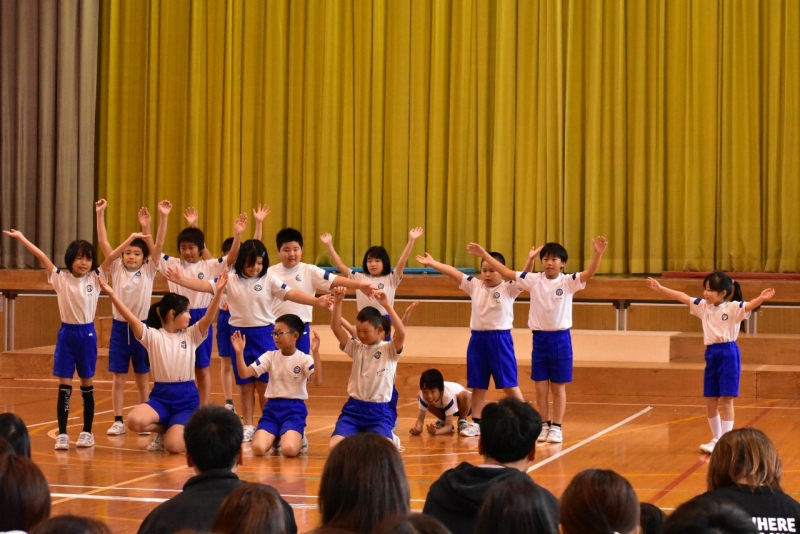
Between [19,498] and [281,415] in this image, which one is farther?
[281,415]

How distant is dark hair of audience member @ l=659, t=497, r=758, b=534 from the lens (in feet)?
7.35

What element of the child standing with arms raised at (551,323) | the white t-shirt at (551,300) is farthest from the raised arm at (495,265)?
the white t-shirt at (551,300)

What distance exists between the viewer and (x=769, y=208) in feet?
37.3

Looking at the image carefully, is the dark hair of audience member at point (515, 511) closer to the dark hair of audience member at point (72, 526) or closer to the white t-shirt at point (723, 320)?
the dark hair of audience member at point (72, 526)

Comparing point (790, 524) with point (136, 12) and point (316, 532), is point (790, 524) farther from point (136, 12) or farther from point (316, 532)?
point (136, 12)

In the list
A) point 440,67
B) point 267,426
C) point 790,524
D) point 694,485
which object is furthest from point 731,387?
point 440,67

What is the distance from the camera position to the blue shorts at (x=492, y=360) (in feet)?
24.9

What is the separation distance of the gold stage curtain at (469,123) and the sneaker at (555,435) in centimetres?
475

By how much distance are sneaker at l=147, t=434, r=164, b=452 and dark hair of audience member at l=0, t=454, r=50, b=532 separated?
445cm

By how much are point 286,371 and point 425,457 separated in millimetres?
1057

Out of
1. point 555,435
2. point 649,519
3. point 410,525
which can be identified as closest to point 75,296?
point 555,435

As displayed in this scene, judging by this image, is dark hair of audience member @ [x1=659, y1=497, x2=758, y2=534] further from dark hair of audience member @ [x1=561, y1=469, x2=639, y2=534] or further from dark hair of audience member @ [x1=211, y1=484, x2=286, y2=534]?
dark hair of audience member @ [x1=211, y1=484, x2=286, y2=534]

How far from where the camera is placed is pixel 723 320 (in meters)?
6.93

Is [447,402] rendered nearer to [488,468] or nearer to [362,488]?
[488,468]
